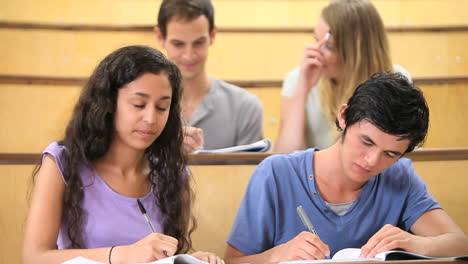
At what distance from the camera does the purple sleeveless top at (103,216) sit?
0.80 m

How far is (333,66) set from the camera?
1.23 metres

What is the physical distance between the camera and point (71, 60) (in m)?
1.57

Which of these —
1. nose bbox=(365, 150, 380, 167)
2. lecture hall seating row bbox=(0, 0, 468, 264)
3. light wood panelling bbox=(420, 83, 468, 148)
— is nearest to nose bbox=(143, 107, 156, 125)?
nose bbox=(365, 150, 380, 167)

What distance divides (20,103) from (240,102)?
42 centimetres

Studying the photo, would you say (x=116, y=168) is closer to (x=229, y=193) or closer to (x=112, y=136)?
(x=112, y=136)

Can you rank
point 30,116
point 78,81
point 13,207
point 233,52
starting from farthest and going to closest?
1. point 233,52
2. point 78,81
3. point 30,116
4. point 13,207

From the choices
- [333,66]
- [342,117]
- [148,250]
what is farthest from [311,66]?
[148,250]

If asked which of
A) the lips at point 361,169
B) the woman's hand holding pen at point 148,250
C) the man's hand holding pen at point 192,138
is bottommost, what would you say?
the woman's hand holding pen at point 148,250

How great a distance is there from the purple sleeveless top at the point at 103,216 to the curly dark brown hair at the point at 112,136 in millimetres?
11

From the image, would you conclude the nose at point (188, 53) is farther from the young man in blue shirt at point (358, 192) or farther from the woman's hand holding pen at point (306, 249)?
the woman's hand holding pen at point (306, 249)

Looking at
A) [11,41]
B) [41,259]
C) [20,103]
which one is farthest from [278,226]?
[11,41]

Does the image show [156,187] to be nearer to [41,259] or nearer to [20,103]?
[41,259]

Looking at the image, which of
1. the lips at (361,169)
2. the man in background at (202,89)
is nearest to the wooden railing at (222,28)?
the man in background at (202,89)

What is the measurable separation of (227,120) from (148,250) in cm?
64
